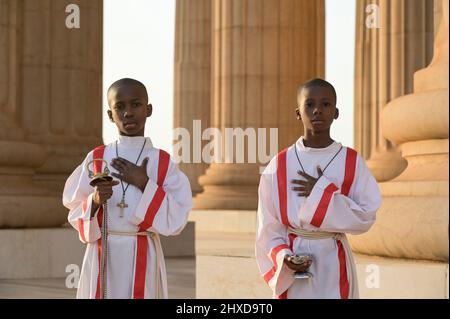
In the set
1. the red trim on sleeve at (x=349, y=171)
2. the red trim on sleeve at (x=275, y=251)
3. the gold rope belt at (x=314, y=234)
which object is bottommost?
the red trim on sleeve at (x=275, y=251)

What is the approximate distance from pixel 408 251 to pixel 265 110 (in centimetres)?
2741

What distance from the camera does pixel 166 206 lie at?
1098 centimetres

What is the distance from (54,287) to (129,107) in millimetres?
12472

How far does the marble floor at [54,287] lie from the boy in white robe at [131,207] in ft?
31.6

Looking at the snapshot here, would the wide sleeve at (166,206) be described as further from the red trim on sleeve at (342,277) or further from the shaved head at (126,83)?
the red trim on sleeve at (342,277)

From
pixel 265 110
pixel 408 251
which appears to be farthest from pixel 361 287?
pixel 265 110

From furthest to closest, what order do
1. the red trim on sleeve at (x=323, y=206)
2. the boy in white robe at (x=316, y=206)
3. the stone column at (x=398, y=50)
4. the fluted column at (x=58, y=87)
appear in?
the stone column at (x=398, y=50) → the fluted column at (x=58, y=87) → the boy in white robe at (x=316, y=206) → the red trim on sleeve at (x=323, y=206)

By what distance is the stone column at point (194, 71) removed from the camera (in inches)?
2532

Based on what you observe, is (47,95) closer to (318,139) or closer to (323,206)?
(318,139)

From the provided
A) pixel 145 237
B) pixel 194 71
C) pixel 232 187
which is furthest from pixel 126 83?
pixel 194 71

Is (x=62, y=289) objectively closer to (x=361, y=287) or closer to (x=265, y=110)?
(x=361, y=287)

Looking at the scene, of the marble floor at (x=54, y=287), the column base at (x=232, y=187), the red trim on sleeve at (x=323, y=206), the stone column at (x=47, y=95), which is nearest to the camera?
the red trim on sleeve at (x=323, y=206)

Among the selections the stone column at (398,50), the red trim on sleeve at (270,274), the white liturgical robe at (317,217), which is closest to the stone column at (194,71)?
the stone column at (398,50)

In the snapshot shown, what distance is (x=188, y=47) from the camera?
64.9m
